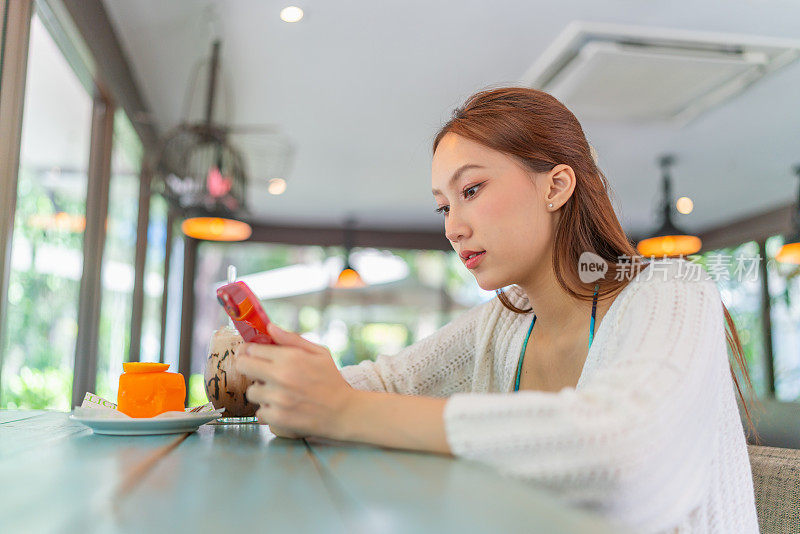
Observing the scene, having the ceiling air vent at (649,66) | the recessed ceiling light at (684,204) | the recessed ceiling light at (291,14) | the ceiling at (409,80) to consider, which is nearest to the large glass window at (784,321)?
the ceiling at (409,80)

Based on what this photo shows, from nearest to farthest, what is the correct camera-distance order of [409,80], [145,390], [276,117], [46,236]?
[145,390], [46,236], [409,80], [276,117]

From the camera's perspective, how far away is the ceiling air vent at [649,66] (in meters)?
2.98

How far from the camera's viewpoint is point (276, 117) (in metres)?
4.70

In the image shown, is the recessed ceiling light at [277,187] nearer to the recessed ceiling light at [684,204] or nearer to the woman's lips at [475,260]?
the recessed ceiling light at [684,204]

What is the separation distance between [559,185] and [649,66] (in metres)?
2.22

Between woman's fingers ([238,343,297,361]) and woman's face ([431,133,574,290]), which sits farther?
woman's face ([431,133,574,290])

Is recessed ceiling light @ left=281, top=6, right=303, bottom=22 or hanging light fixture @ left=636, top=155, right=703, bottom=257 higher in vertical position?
recessed ceiling light @ left=281, top=6, right=303, bottom=22

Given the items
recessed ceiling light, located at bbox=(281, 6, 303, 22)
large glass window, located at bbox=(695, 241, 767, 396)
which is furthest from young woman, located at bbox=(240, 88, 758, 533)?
large glass window, located at bbox=(695, 241, 767, 396)

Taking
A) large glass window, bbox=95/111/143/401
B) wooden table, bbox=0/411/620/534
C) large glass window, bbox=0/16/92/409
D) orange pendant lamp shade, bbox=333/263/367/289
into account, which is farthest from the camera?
orange pendant lamp shade, bbox=333/263/367/289

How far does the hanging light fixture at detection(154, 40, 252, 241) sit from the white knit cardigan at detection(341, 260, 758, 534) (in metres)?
2.54

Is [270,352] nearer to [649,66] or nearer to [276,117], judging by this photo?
[649,66]

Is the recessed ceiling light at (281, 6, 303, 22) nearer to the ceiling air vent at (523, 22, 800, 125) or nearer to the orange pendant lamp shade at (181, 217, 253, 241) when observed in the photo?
the orange pendant lamp shade at (181, 217, 253, 241)

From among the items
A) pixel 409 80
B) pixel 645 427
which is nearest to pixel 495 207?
pixel 645 427

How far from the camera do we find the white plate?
925 mm
